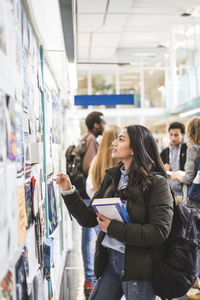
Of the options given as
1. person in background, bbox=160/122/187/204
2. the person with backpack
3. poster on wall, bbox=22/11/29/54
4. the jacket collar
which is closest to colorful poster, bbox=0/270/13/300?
the jacket collar

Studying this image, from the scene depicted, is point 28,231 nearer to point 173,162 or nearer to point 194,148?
point 194,148

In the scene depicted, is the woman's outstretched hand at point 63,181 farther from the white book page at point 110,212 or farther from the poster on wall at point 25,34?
the poster on wall at point 25,34

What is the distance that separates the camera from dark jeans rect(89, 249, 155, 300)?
1747 millimetres

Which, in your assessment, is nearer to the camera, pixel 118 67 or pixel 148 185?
pixel 148 185

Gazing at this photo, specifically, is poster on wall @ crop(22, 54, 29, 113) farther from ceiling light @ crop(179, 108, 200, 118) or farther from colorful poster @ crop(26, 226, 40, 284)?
ceiling light @ crop(179, 108, 200, 118)

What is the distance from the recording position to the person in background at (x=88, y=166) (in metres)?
3.45

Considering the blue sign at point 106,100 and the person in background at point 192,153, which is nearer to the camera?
the person in background at point 192,153

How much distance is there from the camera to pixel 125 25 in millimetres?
9445

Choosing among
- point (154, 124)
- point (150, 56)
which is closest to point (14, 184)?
point (150, 56)

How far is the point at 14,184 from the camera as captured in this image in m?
1.27

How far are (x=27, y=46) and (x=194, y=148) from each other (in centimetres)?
206

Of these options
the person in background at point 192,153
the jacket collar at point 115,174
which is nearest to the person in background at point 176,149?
the person in background at point 192,153

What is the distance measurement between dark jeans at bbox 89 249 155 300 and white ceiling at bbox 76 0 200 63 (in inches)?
240

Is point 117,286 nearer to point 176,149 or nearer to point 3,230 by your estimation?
point 3,230
